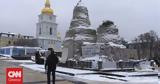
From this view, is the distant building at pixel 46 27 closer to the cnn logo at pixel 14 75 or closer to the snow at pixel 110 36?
the snow at pixel 110 36

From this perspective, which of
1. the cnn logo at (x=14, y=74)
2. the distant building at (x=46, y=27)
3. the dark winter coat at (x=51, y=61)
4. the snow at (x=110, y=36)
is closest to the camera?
the cnn logo at (x=14, y=74)

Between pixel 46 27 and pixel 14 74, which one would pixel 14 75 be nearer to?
pixel 14 74

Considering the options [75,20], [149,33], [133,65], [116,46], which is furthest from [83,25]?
[149,33]

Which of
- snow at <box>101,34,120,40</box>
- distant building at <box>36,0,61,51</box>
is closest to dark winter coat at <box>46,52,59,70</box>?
snow at <box>101,34,120,40</box>

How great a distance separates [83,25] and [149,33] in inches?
2669

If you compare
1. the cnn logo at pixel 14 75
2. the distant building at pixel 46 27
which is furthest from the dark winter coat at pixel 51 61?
the distant building at pixel 46 27

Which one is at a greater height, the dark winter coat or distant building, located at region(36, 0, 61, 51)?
distant building, located at region(36, 0, 61, 51)

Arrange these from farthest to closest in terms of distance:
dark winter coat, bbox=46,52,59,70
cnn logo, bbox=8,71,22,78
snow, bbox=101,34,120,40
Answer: snow, bbox=101,34,120,40 → dark winter coat, bbox=46,52,59,70 → cnn logo, bbox=8,71,22,78

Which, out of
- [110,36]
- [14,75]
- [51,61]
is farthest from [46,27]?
[14,75]

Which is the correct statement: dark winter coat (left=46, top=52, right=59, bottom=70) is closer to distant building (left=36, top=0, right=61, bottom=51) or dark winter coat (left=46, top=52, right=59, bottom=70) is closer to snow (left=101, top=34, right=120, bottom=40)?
snow (left=101, top=34, right=120, bottom=40)

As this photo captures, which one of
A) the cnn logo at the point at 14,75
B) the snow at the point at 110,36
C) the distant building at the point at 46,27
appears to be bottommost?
the cnn logo at the point at 14,75

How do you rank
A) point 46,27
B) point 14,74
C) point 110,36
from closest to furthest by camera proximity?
point 14,74
point 110,36
point 46,27

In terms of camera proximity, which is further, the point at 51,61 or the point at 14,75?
the point at 51,61

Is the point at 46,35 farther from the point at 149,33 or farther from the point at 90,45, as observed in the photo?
the point at 90,45
